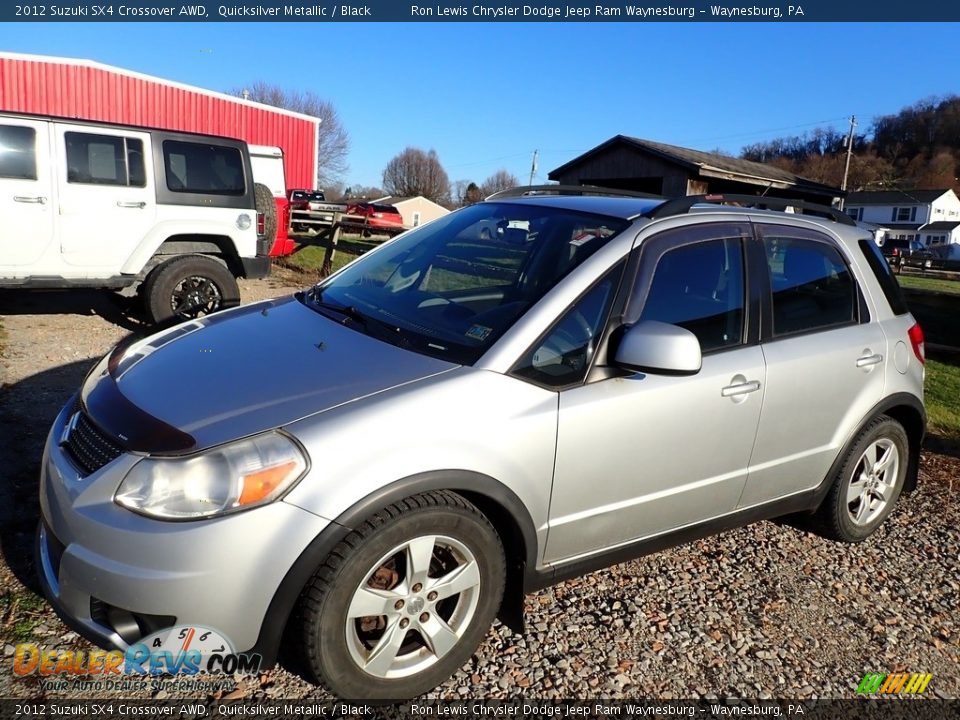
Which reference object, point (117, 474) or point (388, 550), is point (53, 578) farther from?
point (388, 550)

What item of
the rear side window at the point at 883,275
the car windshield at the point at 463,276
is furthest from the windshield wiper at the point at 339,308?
the rear side window at the point at 883,275

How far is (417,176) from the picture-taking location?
100 m

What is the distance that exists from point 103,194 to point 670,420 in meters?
6.46

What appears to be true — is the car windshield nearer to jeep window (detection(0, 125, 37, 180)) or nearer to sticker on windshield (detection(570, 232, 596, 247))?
sticker on windshield (detection(570, 232, 596, 247))

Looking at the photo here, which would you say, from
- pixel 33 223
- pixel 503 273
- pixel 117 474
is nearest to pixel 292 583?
pixel 117 474

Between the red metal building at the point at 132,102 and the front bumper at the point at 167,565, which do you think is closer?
the front bumper at the point at 167,565

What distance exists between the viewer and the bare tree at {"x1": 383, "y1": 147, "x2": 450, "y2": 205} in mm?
98625

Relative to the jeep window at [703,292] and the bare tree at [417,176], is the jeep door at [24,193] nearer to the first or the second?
the jeep window at [703,292]

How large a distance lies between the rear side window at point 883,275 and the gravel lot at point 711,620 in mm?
1312

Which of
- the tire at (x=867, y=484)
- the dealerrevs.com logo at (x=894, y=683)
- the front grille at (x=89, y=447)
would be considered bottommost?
the dealerrevs.com logo at (x=894, y=683)

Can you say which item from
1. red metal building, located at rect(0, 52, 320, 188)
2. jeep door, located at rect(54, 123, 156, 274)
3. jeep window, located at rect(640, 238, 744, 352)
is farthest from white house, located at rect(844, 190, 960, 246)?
jeep window, located at rect(640, 238, 744, 352)

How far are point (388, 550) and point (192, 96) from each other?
2792 cm

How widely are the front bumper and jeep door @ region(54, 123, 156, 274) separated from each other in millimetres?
5724

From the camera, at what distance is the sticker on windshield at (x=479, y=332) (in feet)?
8.79
